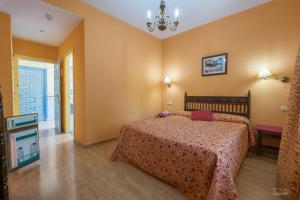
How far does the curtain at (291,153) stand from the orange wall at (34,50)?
18.5 ft

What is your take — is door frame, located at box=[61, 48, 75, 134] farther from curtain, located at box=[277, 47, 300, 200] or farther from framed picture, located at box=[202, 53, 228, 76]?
curtain, located at box=[277, 47, 300, 200]

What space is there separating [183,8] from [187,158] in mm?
2987

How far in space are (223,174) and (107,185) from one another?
1402 mm

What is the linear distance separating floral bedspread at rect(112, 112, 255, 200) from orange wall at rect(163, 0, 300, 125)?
1481 millimetres

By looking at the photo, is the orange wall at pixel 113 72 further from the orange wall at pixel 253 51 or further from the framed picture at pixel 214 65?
the framed picture at pixel 214 65

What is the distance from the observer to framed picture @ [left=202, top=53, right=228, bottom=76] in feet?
11.2

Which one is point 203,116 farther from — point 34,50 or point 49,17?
point 34,50

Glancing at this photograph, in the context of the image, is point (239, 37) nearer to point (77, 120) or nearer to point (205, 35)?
point (205, 35)

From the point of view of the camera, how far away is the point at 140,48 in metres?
4.10

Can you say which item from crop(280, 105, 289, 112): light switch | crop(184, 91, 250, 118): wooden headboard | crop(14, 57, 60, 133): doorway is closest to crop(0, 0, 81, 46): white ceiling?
crop(14, 57, 60, 133): doorway

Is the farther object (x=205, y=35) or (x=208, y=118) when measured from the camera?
(x=205, y=35)

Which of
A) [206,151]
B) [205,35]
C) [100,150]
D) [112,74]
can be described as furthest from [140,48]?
[206,151]

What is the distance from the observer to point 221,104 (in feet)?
11.3

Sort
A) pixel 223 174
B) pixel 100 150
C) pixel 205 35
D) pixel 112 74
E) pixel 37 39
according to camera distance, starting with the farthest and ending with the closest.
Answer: pixel 37 39 < pixel 205 35 < pixel 112 74 < pixel 100 150 < pixel 223 174
